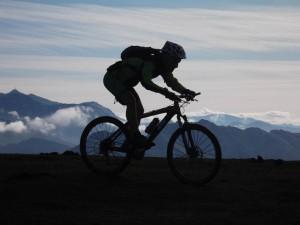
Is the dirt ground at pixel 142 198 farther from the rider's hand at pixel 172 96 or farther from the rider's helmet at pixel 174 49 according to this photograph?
the rider's helmet at pixel 174 49

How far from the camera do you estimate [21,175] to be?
515 inches

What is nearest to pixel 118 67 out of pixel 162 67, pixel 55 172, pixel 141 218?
pixel 162 67

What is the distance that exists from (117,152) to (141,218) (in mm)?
4574

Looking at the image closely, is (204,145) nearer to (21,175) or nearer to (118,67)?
(118,67)

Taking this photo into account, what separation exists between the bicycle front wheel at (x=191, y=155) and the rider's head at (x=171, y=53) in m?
1.32

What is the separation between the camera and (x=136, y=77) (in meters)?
12.7

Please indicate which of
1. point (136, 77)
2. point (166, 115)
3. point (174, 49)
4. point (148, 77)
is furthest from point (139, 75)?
point (166, 115)

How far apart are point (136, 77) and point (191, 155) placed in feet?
6.49

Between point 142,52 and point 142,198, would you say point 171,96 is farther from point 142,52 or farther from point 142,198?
point 142,198

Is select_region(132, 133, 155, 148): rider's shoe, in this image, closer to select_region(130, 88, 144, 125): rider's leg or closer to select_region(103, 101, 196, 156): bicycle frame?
select_region(103, 101, 196, 156): bicycle frame

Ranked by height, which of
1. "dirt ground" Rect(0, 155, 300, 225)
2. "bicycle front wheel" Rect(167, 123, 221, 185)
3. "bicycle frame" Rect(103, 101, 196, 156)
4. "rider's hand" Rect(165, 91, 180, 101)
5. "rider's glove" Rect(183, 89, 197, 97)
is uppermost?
"rider's glove" Rect(183, 89, 197, 97)

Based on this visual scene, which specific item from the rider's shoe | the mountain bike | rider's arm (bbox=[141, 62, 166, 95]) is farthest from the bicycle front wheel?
rider's arm (bbox=[141, 62, 166, 95])

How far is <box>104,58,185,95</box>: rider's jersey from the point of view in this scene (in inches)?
483

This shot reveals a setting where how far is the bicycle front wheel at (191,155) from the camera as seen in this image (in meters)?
12.4
